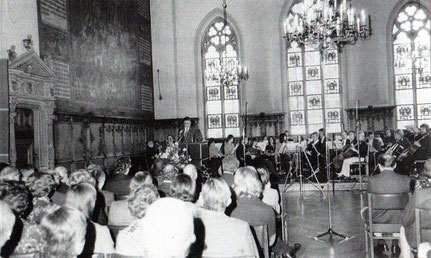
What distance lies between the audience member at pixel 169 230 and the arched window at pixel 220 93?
16.5 metres

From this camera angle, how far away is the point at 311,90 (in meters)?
18.4

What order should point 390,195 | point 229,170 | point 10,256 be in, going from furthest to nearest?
1. point 229,170
2. point 390,195
3. point 10,256

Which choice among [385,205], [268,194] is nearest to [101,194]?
[268,194]

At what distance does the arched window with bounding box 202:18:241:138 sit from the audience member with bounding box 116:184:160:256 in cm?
1543

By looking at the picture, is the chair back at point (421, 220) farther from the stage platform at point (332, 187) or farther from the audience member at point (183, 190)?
the stage platform at point (332, 187)

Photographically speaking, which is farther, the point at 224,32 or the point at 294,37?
the point at 224,32

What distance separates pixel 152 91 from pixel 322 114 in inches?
269

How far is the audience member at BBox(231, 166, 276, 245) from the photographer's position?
13.1ft

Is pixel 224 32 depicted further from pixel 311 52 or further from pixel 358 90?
pixel 358 90

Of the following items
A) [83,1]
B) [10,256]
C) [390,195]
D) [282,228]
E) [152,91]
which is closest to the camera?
[10,256]

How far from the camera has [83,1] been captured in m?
13.5

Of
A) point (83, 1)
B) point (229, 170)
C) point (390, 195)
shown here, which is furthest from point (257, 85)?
point (390, 195)

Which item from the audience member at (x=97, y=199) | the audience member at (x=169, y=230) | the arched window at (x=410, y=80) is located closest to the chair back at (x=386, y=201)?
the audience member at (x=97, y=199)

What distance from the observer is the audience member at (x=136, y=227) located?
10.1 ft
